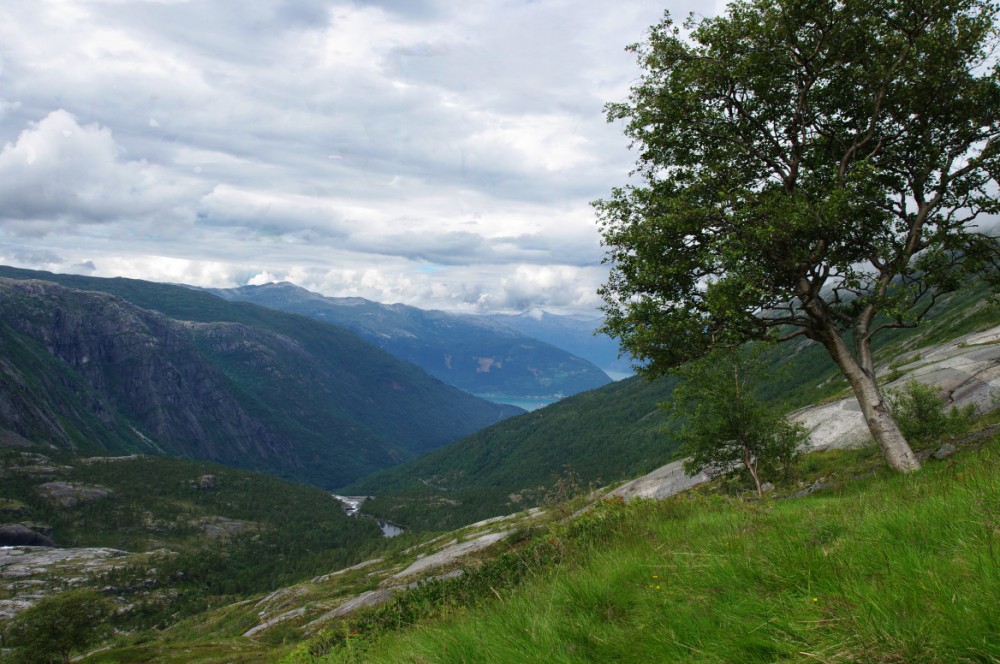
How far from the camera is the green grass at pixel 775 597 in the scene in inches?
127

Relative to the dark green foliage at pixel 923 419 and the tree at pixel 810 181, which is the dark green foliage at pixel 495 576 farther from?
the dark green foliage at pixel 923 419

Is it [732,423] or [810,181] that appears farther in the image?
[732,423]

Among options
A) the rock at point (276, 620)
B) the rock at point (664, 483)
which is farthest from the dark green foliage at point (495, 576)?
the rock at point (276, 620)

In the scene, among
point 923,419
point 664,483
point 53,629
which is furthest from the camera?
point 53,629

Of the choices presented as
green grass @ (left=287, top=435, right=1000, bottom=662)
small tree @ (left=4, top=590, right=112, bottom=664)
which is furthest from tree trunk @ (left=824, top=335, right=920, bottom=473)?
small tree @ (left=4, top=590, right=112, bottom=664)

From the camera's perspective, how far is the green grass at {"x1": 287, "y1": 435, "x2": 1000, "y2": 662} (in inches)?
127

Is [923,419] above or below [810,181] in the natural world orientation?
below

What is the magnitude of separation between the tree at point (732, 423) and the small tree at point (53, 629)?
94109 millimetres

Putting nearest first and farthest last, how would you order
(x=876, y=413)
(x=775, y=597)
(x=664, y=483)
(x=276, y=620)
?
(x=775, y=597), (x=876, y=413), (x=664, y=483), (x=276, y=620)

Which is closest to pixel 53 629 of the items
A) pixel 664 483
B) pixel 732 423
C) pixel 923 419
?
pixel 664 483

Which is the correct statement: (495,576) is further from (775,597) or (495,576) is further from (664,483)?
(664,483)

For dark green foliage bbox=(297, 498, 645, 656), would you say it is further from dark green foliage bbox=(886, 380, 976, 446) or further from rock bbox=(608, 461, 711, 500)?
rock bbox=(608, 461, 711, 500)

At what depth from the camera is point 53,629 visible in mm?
74312

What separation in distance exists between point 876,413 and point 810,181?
284 inches
